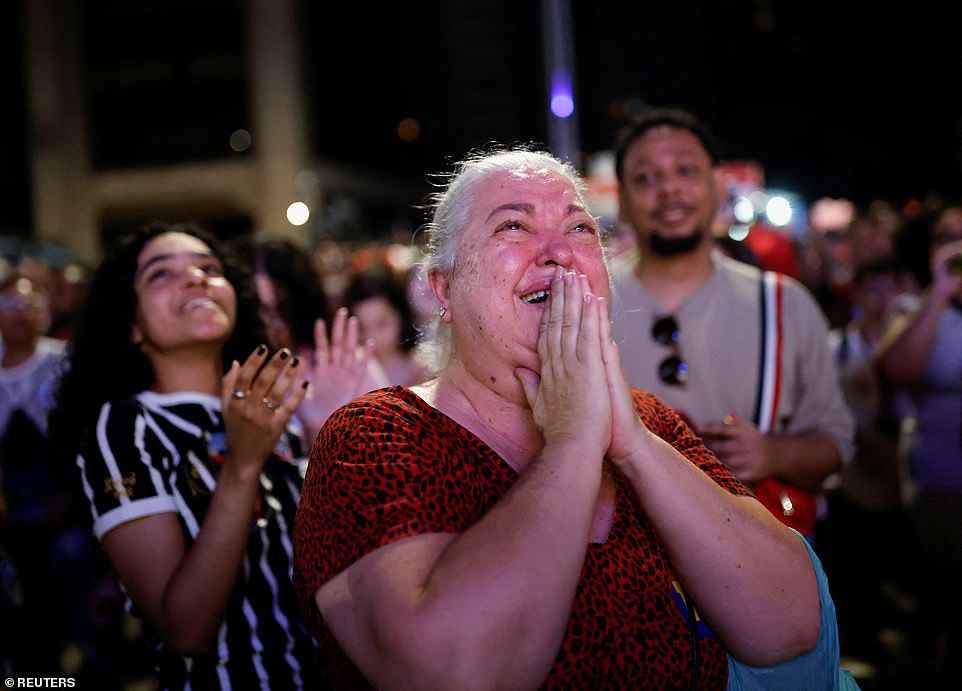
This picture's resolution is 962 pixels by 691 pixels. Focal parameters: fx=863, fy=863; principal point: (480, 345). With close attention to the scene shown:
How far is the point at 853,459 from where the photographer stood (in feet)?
16.0

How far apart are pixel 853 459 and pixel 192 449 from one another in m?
3.85

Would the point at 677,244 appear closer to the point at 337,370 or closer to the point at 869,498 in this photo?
the point at 337,370

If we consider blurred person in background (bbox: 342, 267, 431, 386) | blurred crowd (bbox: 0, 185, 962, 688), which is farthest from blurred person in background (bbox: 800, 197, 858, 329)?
blurred person in background (bbox: 342, 267, 431, 386)

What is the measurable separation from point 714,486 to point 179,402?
1.54m

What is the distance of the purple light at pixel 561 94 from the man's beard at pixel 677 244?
9.48 feet

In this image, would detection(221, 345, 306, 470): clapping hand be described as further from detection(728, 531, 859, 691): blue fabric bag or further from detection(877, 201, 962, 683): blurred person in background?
detection(877, 201, 962, 683): blurred person in background

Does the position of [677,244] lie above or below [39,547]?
above

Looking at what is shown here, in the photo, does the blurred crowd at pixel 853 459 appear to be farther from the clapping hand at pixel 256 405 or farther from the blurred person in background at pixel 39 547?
the clapping hand at pixel 256 405

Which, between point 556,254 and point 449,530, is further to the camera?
point 556,254

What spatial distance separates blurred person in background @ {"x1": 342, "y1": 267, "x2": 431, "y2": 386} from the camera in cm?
511

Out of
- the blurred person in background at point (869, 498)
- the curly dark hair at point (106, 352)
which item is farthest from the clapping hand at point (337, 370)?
the blurred person in background at point (869, 498)

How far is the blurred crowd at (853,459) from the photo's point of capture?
375cm
